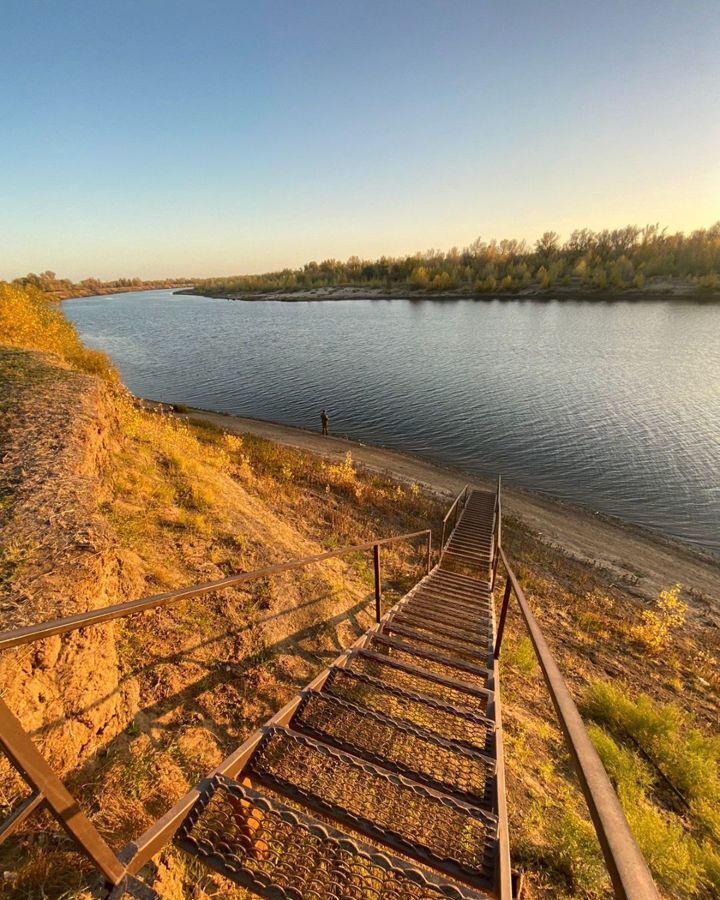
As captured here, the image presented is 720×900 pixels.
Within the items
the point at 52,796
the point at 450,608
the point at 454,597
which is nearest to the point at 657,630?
the point at 454,597

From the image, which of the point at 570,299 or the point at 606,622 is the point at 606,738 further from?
the point at 570,299

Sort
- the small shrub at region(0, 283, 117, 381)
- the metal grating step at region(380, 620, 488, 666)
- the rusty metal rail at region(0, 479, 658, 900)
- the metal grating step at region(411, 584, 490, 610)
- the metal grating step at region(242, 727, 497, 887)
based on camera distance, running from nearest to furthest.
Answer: the rusty metal rail at region(0, 479, 658, 900) → the metal grating step at region(242, 727, 497, 887) → the metal grating step at region(380, 620, 488, 666) → the metal grating step at region(411, 584, 490, 610) → the small shrub at region(0, 283, 117, 381)

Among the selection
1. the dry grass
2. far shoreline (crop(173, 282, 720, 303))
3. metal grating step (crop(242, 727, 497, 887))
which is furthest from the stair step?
far shoreline (crop(173, 282, 720, 303))

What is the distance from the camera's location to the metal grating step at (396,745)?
2727 millimetres

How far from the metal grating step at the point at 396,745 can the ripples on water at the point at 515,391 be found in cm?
1749

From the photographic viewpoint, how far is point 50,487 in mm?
4812

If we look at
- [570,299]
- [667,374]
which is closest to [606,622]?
[667,374]

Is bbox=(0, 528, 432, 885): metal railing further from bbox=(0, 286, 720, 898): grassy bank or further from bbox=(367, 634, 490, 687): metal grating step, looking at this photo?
bbox=(367, 634, 490, 687): metal grating step

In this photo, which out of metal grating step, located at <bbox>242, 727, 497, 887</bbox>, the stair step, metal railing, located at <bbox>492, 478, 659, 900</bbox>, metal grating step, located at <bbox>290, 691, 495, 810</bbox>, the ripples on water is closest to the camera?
metal railing, located at <bbox>492, 478, 659, 900</bbox>

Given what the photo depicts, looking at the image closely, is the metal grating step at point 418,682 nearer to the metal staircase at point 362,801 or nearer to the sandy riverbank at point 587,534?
the metal staircase at point 362,801

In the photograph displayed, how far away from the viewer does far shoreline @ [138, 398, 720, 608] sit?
12625mm

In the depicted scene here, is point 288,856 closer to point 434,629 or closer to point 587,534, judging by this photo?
point 434,629

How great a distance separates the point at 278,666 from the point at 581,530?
14581 millimetres

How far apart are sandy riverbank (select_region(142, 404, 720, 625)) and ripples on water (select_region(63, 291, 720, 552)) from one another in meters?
1.30
